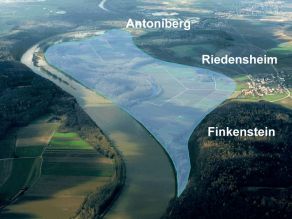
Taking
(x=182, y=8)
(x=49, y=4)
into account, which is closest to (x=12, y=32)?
(x=49, y=4)

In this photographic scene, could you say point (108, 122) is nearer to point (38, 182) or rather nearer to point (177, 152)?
point (177, 152)

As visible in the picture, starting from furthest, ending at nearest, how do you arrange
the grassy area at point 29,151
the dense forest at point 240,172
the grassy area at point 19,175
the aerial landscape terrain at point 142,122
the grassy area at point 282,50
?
the grassy area at point 282,50 → the grassy area at point 29,151 → the grassy area at point 19,175 → the aerial landscape terrain at point 142,122 → the dense forest at point 240,172

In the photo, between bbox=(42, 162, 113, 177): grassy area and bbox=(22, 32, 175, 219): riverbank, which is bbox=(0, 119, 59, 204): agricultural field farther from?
bbox=(22, 32, 175, 219): riverbank

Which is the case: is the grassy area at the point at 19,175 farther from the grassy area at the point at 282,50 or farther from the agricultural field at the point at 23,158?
the grassy area at the point at 282,50

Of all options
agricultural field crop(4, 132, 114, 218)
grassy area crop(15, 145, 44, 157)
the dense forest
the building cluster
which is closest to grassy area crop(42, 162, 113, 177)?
agricultural field crop(4, 132, 114, 218)

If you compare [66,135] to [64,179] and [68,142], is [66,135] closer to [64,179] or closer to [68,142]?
[68,142]
